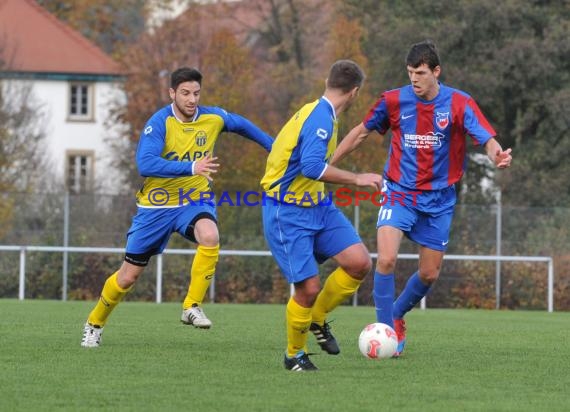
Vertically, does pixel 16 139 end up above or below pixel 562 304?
above

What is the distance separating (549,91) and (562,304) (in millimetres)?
10283

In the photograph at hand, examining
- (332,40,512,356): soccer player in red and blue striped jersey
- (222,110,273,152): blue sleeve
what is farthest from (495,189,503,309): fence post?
(332,40,512,356): soccer player in red and blue striped jersey

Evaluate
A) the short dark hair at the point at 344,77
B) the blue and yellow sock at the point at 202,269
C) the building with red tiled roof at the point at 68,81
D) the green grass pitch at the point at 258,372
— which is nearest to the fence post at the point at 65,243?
the green grass pitch at the point at 258,372

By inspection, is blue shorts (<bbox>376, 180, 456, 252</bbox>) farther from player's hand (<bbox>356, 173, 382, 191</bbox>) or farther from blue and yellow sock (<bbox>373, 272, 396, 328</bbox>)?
player's hand (<bbox>356, 173, 382, 191</bbox>)

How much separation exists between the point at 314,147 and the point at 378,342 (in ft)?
5.17

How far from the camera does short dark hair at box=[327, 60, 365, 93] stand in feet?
26.9

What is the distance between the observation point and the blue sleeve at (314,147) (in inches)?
309

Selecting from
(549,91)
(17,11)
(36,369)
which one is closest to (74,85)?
(17,11)

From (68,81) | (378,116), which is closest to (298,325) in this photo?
(378,116)

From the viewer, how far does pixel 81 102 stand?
174 ft

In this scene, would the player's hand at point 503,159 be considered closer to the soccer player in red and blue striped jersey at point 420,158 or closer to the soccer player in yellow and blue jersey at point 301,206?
the soccer player in red and blue striped jersey at point 420,158

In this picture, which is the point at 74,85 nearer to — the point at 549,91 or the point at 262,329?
the point at 549,91

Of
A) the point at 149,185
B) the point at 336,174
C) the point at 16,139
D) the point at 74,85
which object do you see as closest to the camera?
the point at 336,174

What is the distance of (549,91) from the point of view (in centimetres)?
3128
